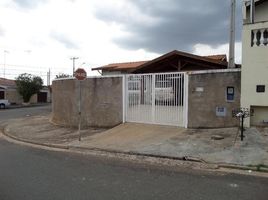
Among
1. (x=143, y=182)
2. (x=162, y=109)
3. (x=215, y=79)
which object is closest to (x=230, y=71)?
(x=215, y=79)

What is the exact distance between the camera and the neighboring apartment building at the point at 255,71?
482 inches

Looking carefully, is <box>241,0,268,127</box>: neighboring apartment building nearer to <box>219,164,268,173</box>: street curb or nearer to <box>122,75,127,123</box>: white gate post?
<box>219,164,268,173</box>: street curb

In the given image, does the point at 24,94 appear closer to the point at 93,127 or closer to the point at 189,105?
the point at 93,127

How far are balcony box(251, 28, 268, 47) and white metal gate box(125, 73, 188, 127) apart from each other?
10.3 ft

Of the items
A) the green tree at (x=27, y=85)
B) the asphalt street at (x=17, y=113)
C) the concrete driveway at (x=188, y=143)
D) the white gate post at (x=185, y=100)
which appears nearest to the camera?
the concrete driveway at (x=188, y=143)

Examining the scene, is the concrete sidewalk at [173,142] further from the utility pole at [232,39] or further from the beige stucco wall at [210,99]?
the utility pole at [232,39]

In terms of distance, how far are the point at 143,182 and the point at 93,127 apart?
10500 mm

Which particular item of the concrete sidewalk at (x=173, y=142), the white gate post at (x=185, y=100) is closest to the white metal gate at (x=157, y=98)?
the white gate post at (x=185, y=100)

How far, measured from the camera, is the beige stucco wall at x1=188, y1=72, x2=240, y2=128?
1324cm

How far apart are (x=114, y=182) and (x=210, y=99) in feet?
24.9

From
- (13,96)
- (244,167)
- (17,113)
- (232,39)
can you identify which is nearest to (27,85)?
(13,96)

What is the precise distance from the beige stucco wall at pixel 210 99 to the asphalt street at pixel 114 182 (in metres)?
5.33

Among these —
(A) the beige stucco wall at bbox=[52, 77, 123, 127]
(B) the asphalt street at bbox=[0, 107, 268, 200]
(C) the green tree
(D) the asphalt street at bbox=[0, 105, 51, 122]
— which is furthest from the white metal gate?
(C) the green tree

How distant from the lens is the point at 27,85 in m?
55.8
